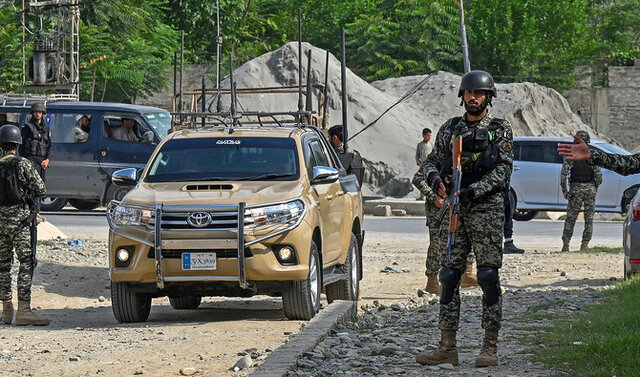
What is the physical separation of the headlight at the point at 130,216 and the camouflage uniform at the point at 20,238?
1.04 metres

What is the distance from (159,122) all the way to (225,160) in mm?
13754

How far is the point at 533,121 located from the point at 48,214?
20851 mm

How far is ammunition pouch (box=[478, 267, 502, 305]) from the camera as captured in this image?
27.7 feet

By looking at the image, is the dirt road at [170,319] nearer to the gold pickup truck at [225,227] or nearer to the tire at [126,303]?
the tire at [126,303]

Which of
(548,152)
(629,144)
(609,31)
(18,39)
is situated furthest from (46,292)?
(609,31)

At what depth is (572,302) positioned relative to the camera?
41.4ft

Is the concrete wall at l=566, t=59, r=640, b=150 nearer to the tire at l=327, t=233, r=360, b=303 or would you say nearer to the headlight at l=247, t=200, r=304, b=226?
the tire at l=327, t=233, r=360, b=303

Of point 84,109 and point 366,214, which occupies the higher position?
point 84,109

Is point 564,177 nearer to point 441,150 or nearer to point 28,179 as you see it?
point 28,179

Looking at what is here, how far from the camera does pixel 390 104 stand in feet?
132

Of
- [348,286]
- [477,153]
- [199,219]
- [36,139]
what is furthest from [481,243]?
[36,139]

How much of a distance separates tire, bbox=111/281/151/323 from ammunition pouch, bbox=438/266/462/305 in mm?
3716

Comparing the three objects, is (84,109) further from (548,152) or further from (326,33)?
(326,33)

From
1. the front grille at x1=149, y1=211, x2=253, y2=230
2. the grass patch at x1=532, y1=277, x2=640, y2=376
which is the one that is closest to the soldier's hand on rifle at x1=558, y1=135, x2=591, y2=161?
the grass patch at x1=532, y1=277, x2=640, y2=376
